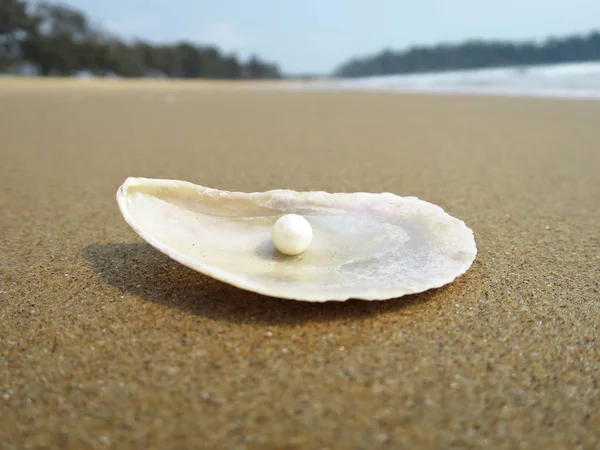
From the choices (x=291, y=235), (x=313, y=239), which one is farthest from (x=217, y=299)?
(x=313, y=239)

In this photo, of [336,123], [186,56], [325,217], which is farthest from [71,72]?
[325,217]

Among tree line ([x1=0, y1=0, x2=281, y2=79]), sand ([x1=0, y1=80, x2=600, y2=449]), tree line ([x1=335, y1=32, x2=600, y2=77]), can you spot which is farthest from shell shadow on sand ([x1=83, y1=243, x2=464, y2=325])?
tree line ([x1=0, y1=0, x2=281, y2=79])

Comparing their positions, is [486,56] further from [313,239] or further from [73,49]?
[313,239]

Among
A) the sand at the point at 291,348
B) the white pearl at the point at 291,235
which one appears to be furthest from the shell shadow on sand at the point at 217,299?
the white pearl at the point at 291,235

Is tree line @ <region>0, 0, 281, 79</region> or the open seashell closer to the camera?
the open seashell

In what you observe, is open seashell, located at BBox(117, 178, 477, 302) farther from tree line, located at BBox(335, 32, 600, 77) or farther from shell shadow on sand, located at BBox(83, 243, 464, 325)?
tree line, located at BBox(335, 32, 600, 77)

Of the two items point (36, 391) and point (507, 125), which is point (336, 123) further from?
point (36, 391)

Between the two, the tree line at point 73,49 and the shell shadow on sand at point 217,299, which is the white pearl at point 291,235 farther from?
the tree line at point 73,49
